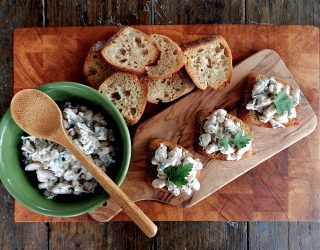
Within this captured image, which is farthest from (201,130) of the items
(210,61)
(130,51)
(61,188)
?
(61,188)

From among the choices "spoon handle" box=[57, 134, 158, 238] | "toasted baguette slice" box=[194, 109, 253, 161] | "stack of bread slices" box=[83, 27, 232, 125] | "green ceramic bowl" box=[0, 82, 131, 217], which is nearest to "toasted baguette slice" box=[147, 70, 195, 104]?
"stack of bread slices" box=[83, 27, 232, 125]

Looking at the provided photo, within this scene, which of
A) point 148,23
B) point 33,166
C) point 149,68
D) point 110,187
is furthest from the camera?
point 148,23

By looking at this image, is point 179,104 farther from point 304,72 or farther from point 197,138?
point 304,72

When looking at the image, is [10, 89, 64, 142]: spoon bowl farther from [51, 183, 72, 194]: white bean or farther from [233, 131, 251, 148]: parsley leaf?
[233, 131, 251, 148]: parsley leaf

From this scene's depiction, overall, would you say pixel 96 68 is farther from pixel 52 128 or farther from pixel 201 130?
pixel 201 130

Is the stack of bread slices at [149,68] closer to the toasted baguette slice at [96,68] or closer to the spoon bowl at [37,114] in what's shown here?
the toasted baguette slice at [96,68]

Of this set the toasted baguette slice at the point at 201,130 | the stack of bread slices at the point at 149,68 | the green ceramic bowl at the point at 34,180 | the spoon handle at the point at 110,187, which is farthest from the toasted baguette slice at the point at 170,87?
the spoon handle at the point at 110,187
